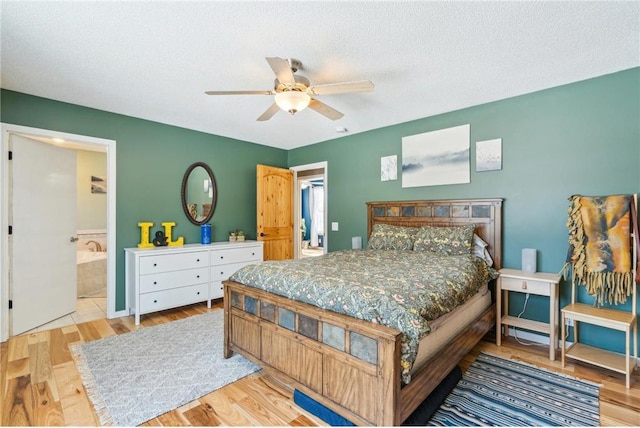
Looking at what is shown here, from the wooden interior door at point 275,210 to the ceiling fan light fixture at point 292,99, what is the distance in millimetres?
2653

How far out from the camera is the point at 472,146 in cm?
357

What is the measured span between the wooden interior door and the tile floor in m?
2.40

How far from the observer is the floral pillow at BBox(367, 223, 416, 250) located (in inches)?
145

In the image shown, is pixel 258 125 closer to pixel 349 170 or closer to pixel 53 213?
pixel 349 170

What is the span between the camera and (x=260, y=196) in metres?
5.04

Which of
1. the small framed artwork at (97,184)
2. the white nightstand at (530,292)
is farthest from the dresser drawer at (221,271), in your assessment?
the small framed artwork at (97,184)

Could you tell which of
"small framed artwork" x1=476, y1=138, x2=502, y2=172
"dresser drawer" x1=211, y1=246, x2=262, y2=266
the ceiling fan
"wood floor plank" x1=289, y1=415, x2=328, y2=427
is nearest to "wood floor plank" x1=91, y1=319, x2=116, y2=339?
"dresser drawer" x1=211, y1=246, x2=262, y2=266

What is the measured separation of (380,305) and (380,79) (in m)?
2.11

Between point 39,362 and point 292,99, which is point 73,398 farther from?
point 292,99

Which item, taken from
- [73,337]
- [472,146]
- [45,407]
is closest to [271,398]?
[45,407]

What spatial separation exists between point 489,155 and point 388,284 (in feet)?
7.71

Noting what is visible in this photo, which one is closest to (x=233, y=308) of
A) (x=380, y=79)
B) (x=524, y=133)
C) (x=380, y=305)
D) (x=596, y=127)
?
(x=380, y=305)

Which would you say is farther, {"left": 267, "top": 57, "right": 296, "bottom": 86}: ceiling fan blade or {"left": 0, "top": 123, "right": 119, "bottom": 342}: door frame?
{"left": 0, "top": 123, "right": 119, "bottom": 342}: door frame

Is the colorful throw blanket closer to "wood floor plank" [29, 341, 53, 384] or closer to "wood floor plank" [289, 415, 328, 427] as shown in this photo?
"wood floor plank" [289, 415, 328, 427]
